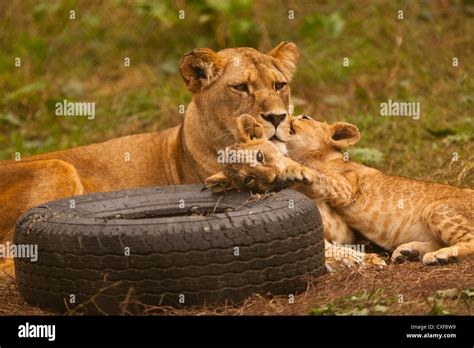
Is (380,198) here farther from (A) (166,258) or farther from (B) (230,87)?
(A) (166,258)

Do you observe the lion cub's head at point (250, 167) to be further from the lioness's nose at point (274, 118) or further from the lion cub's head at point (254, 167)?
the lioness's nose at point (274, 118)

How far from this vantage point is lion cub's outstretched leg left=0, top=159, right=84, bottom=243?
714cm

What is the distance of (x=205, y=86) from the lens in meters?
7.38

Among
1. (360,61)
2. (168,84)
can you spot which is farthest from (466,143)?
(168,84)

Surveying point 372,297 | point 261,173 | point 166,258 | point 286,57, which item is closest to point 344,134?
point 286,57

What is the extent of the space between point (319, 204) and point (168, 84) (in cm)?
560

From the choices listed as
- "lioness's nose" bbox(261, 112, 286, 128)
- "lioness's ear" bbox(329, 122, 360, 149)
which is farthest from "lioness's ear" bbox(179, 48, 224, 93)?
"lioness's ear" bbox(329, 122, 360, 149)

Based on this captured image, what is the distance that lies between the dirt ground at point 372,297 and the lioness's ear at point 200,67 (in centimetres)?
194

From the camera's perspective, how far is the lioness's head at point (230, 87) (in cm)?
711

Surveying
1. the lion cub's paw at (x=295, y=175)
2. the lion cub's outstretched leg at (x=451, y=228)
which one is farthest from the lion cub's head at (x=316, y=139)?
the lion cub's outstretched leg at (x=451, y=228)

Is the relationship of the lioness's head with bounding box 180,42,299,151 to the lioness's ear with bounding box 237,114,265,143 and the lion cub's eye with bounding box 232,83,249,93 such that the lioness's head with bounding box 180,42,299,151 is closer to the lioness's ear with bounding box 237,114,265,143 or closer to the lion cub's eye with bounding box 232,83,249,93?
the lion cub's eye with bounding box 232,83,249,93

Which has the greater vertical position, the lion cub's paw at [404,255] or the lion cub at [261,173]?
the lion cub at [261,173]

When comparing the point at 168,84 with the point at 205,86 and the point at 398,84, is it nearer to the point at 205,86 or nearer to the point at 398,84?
the point at 398,84

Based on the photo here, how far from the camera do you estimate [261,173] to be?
6277 mm
